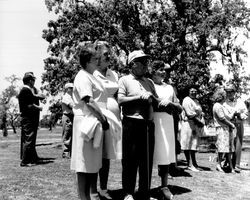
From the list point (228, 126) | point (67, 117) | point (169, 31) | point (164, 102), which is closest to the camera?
point (164, 102)

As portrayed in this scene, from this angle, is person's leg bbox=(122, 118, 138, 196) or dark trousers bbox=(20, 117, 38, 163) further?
dark trousers bbox=(20, 117, 38, 163)

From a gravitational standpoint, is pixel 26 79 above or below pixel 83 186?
above

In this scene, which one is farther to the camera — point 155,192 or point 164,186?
point 155,192

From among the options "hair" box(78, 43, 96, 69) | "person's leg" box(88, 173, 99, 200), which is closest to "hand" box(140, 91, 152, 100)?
"hair" box(78, 43, 96, 69)

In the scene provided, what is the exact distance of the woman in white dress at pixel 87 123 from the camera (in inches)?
156

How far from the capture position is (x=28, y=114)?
761 centimetres

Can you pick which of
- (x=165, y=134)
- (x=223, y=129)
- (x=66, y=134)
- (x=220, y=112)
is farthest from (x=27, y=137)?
(x=223, y=129)

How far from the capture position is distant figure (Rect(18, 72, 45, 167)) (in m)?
7.52

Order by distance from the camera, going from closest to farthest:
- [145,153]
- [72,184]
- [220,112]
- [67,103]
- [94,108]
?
[94,108], [145,153], [72,184], [220,112], [67,103]

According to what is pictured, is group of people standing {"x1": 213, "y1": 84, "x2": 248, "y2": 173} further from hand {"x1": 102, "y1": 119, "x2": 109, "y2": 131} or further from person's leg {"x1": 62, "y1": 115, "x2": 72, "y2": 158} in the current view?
hand {"x1": 102, "y1": 119, "x2": 109, "y2": 131}

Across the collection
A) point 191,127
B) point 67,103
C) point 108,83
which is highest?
point 108,83

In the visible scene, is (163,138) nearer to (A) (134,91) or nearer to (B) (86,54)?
(A) (134,91)

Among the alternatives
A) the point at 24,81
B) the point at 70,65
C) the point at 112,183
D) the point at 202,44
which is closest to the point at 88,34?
the point at 70,65

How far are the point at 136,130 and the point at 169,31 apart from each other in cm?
1619
